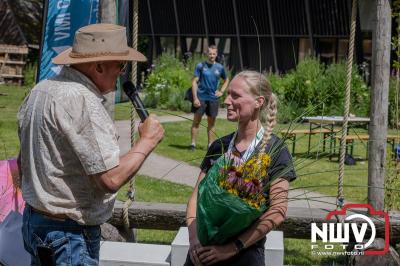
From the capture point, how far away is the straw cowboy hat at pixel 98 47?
3326 millimetres

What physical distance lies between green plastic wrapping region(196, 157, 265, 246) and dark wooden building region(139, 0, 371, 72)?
66.5 ft

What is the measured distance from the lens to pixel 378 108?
6.02 m

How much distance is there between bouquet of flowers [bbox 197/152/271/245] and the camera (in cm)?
343

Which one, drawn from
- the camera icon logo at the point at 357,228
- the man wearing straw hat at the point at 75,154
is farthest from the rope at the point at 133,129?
the man wearing straw hat at the point at 75,154

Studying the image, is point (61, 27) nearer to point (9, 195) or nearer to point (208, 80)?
point (208, 80)

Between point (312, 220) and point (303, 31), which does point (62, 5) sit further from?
point (303, 31)

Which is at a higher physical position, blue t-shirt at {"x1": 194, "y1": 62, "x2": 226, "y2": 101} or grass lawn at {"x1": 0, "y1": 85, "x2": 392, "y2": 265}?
blue t-shirt at {"x1": 194, "y1": 62, "x2": 226, "y2": 101}

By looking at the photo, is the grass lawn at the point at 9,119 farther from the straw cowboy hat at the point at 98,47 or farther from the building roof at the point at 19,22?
the straw cowboy hat at the point at 98,47

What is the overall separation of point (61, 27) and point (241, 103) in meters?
6.82

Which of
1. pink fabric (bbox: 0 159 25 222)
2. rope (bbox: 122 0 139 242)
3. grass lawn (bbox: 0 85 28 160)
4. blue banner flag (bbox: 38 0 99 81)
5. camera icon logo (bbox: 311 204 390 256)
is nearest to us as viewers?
pink fabric (bbox: 0 159 25 222)

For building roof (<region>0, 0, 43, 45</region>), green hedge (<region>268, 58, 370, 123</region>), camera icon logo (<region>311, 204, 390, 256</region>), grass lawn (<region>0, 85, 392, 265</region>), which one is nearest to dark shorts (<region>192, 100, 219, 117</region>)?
grass lawn (<region>0, 85, 392, 265</region>)

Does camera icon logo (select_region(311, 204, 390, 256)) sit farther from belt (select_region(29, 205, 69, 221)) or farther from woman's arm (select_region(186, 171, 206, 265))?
belt (select_region(29, 205, 69, 221))

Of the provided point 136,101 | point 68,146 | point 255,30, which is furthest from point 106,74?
point 255,30

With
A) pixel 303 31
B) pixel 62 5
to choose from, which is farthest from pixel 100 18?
pixel 303 31
